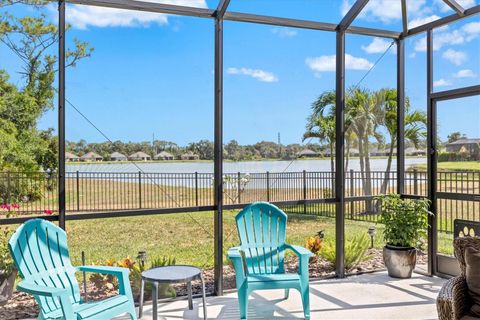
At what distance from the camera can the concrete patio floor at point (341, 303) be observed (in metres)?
3.54

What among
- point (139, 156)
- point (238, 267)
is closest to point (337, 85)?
point (139, 156)

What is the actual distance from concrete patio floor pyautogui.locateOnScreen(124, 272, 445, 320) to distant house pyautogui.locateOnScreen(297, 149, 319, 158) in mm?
1389

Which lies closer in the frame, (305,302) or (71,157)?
(305,302)

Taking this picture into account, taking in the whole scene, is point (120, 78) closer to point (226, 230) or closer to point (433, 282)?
point (226, 230)

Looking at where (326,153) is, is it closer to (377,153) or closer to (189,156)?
(377,153)

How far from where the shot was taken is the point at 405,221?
14.8 ft

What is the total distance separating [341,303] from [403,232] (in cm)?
124

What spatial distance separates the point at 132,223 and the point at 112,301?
3.75 feet

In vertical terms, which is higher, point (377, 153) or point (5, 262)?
point (377, 153)

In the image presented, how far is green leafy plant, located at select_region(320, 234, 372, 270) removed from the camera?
4.77m

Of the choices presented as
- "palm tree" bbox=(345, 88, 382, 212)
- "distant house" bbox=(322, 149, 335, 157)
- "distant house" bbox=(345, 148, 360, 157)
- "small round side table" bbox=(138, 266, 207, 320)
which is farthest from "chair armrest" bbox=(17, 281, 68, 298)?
"palm tree" bbox=(345, 88, 382, 212)

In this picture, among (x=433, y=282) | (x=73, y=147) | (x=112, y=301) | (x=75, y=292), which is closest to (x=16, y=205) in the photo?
(x=73, y=147)

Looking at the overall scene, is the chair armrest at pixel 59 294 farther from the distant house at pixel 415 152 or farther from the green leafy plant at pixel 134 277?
the distant house at pixel 415 152

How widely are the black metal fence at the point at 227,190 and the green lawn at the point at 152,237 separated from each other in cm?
14
